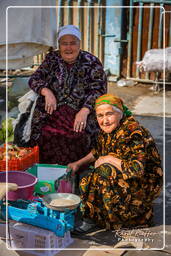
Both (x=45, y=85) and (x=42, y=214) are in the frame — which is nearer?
(x=42, y=214)

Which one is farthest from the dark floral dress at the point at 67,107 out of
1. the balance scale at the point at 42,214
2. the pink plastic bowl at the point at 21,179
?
the balance scale at the point at 42,214

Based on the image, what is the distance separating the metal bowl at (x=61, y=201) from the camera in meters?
3.33

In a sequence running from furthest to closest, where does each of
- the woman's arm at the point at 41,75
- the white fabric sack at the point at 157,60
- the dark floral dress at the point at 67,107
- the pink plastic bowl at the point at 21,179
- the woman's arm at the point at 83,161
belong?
the white fabric sack at the point at 157,60 < the woman's arm at the point at 41,75 < the dark floral dress at the point at 67,107 < the woman's arm at the point at 83,161 < the pink plastic bowl at the point at 21,179

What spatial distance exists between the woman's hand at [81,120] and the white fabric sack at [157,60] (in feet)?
13.0

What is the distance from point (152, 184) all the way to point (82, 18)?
5.96m

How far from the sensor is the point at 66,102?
14.9ft

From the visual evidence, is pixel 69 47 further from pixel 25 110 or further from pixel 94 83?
pixel 25 110

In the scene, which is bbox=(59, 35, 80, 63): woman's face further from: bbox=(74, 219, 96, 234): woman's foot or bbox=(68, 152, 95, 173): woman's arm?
bbox=(74, 219, 96, 234): woman's foot

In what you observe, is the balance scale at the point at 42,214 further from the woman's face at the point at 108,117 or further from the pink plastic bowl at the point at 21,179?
the woman's face at the point at 108,117

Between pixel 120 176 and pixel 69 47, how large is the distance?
62.2 inches

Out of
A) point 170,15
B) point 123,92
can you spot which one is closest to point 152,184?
point 123,92

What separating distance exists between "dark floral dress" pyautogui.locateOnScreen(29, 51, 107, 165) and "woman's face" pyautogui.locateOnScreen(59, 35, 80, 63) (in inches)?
3.3

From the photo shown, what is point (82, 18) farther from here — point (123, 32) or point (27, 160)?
point (27, 160)

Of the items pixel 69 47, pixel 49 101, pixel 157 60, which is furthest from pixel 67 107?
pixel 157 60
